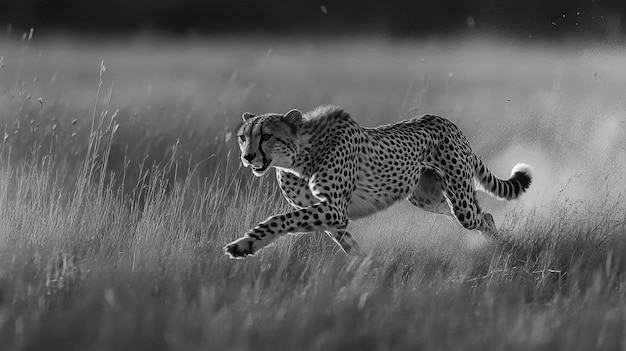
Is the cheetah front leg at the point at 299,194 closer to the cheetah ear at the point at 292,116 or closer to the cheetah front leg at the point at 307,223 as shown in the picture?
the cheetah front leg at the point at 307,223

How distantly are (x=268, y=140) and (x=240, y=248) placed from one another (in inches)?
23.9

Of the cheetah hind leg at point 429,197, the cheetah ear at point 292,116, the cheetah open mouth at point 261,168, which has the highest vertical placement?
the cheetah ear at point 292,116

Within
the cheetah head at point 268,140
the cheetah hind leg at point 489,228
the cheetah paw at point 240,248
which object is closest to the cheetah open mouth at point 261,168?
the cheetah head at point 268,140

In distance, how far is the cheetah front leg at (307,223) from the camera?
5570 mm

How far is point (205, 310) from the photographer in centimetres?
446

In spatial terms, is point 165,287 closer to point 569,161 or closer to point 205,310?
point 205,310

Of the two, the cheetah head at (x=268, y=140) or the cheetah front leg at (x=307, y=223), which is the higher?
the cheetah head at (x=268, y=140)

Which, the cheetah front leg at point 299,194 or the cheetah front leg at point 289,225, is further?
the cheetah front leg at point 299,194

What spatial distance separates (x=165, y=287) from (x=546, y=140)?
14.9 feet

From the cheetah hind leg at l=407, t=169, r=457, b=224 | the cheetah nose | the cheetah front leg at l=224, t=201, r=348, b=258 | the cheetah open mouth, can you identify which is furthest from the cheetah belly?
the cheetah nose

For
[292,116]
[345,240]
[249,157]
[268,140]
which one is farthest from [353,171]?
[249,157]

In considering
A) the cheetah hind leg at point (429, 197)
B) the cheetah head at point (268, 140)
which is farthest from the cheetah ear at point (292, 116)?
the cheetah hind leg at point (429, 197)

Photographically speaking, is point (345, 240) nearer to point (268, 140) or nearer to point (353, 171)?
point (353, 171)

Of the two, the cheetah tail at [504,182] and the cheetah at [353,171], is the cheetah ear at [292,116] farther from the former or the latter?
the cheetah tail at [504,182]
